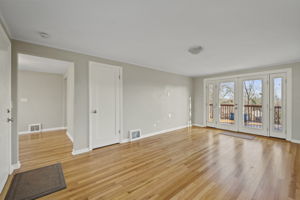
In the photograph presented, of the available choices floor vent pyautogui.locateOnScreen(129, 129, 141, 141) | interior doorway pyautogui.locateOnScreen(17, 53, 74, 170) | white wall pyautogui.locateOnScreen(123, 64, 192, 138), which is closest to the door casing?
interior doorway pyautogui.locateOnScreen(17, 53, 74, 170)

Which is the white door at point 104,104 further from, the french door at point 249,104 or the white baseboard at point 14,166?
the french door at point 249,104

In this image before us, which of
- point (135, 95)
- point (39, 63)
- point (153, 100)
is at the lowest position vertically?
point (153, 100)

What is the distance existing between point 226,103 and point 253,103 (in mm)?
868

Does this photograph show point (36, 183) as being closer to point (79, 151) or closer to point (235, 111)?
point (79, 151)

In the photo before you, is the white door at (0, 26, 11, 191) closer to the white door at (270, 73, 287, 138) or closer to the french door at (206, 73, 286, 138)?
the french door at (206, 73, 286, 138)

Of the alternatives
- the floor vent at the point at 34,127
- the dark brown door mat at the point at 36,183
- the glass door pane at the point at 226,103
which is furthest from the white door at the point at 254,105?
the floor vent at the point at 34,127

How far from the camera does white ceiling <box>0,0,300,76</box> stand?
156cm

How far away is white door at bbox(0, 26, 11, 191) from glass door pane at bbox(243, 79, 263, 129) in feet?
20.7

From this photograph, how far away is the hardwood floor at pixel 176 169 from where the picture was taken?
171 cm

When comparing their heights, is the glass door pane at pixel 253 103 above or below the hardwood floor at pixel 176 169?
above

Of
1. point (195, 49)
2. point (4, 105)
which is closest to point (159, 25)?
point (195, 49)

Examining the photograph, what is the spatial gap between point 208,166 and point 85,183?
209cm

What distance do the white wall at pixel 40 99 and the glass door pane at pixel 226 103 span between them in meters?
6.65

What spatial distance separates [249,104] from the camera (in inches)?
185
